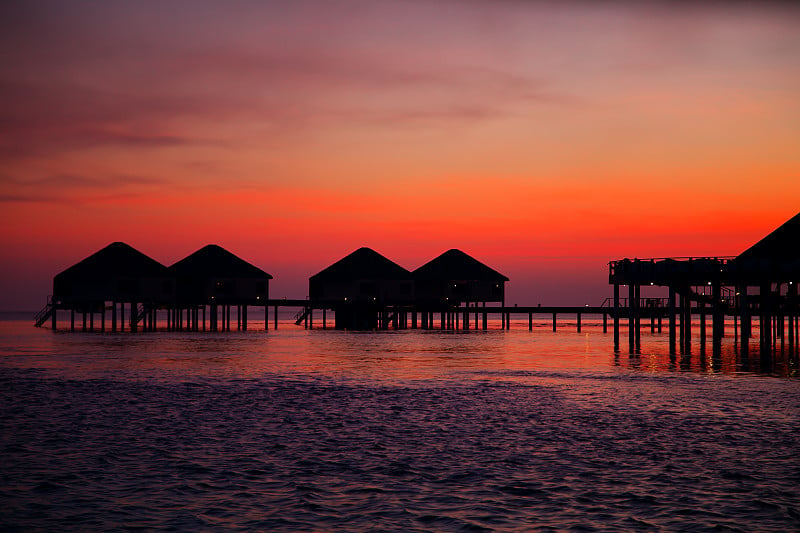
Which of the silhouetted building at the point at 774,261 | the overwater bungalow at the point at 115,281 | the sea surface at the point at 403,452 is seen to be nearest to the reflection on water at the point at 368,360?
the sea surface at the point at 403,452

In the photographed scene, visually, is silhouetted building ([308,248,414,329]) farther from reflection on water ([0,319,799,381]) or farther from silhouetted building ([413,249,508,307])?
reflection on water ([0,319,799,381])

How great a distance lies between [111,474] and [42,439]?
4315 mm

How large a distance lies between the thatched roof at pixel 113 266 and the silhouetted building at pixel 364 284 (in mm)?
15677

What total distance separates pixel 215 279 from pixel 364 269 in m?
14.1

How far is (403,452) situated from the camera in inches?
591

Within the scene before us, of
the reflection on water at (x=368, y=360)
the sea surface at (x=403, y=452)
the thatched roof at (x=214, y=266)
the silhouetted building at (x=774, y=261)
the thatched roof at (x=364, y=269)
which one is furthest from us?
the thatched roof at (x=364, y=269)

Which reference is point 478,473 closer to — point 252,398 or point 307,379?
point 252,398

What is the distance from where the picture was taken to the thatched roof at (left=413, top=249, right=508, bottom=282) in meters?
78.6

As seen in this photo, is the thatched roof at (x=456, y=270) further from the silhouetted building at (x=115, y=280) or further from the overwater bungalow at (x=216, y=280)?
the silhouetted building at (x=115, y=280)

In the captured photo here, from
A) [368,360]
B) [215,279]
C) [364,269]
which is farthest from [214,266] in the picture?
[368,360]

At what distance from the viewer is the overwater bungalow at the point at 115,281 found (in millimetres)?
72750

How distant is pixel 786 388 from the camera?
25.1 metres

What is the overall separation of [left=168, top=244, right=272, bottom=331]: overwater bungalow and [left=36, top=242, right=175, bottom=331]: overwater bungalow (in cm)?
136

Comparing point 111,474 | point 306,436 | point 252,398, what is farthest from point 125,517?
point 252,398
